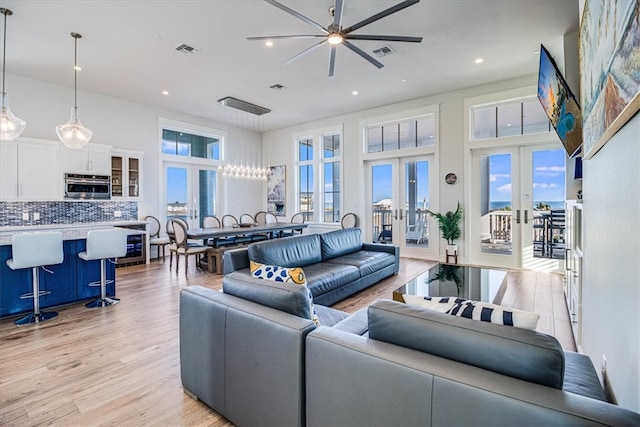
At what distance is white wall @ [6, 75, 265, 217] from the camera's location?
5430 mm

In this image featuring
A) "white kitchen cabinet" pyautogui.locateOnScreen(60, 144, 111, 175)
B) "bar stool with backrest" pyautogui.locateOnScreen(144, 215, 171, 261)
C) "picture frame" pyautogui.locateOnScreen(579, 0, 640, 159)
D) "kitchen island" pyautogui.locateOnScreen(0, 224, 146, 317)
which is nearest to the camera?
"picture frame" pyautogui.locateOnScreen(579, 0, 640, 159)

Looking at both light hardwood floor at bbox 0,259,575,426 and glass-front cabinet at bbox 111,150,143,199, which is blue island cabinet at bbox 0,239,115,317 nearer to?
light hardwood floor at bbox 0,259,575,426

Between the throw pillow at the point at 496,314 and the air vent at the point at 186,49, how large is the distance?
473 centimetres

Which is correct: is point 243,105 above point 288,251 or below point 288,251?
above

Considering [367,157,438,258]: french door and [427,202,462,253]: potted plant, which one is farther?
[367,157,438,258]: french door

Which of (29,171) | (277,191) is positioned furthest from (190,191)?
(29,171)

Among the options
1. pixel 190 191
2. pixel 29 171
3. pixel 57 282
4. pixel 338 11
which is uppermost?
pixel 338 11

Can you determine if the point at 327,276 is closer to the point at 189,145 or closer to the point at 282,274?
the point at 282,274

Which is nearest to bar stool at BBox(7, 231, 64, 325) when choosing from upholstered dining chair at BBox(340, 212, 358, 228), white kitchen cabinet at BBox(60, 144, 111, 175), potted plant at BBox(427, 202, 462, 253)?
white kitchen cabinet at BBox(60, 144, 111, 175)

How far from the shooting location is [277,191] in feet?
30.6

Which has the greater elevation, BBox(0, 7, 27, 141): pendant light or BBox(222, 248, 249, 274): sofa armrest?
BBox(0, 7, 27, 141): pendant light

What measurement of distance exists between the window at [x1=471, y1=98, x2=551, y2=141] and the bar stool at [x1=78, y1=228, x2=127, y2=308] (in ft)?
20.6

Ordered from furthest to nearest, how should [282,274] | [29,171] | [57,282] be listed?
[29,171] < [57,282] < [282,274]

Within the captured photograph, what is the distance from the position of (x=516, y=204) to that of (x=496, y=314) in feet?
17.9
